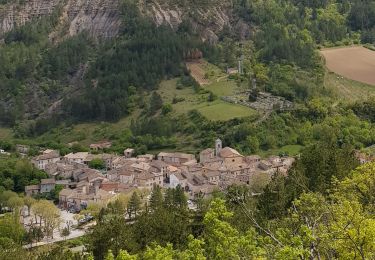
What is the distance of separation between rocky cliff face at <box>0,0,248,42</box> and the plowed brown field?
47.9ft

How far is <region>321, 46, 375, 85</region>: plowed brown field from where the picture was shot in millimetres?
76750

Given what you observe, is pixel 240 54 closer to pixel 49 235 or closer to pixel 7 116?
pixel 7 116

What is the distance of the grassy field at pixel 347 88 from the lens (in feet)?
234

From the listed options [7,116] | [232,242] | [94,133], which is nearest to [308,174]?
[232,242]

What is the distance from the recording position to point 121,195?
161ft

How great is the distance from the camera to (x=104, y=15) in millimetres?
96562

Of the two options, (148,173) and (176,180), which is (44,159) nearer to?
(148,173)

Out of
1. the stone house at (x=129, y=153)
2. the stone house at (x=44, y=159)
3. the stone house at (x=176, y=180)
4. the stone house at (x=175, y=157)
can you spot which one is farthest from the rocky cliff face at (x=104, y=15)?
the stone house at (x=176, y=180)

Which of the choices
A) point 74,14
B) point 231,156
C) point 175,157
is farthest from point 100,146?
point 74,14

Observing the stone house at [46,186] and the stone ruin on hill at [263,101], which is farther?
the stone ruin on hill at [263,101]

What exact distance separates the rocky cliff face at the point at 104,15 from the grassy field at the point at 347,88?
20.0m

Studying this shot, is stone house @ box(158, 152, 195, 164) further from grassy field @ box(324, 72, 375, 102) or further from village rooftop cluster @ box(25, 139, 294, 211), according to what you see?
grassy field @ box(324, 72, 375, 102)

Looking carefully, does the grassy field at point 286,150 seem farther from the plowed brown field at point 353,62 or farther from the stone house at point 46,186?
the stone house at point 46,186

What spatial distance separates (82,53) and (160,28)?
38.1 ft
